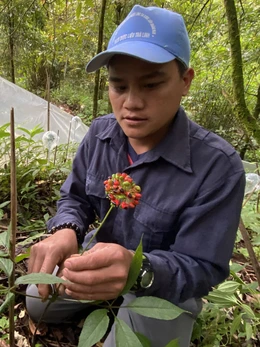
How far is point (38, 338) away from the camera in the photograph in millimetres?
1212

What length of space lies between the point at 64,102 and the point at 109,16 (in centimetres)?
490

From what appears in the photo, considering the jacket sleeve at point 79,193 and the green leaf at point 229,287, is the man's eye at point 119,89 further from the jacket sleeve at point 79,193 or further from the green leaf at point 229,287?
the green leaf at point 229,287

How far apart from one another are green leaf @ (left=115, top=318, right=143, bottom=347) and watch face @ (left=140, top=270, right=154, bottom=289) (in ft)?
0.69

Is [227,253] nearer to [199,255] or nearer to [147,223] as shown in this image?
[199,255]

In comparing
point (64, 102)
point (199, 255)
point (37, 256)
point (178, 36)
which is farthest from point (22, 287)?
point (64, 102)

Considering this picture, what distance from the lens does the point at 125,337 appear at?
58cm

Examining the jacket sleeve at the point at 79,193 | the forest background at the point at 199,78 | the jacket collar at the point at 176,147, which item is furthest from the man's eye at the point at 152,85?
the forest background at the point at 199,78

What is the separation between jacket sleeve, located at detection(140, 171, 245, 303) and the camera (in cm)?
92

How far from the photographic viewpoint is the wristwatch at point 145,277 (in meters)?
0.80

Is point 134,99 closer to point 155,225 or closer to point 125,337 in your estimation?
point 155,225

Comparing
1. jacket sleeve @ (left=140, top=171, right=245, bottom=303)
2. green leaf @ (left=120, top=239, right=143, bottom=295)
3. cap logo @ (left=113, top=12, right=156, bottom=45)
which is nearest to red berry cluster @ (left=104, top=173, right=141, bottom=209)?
green leaf @ (left=120, top=239, right=143, bottom=295)

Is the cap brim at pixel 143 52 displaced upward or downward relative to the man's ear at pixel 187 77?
upward

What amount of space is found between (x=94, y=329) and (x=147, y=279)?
26cm

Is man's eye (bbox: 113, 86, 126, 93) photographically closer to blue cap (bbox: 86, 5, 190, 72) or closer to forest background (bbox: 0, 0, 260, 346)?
blue cap (bbox: 86, 5, 190, 72)
